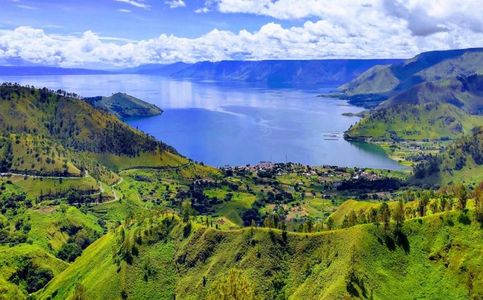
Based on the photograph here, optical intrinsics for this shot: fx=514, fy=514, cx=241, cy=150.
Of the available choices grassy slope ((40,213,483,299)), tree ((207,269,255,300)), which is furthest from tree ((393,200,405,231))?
tree ((207,269,255,300))

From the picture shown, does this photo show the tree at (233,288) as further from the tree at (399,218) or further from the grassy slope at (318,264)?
the tree at (399,218)

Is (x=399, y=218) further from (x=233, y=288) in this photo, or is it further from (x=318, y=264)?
(x=233, y=288)

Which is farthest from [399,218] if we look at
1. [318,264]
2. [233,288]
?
[233,288]

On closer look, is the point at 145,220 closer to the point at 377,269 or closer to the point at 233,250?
the point at 233,250

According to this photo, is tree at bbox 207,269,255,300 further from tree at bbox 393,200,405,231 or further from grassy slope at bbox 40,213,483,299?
tree at bbox 393,200,405,231

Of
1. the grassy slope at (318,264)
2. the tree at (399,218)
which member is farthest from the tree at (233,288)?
the tree at (399,218)

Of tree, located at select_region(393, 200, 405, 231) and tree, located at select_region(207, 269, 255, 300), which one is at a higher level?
tree, located at select_region(393, 200, 405, 231)

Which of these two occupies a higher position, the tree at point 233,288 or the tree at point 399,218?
the tree at point 399,218

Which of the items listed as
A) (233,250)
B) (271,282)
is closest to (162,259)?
(233,250)
